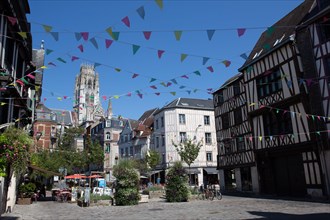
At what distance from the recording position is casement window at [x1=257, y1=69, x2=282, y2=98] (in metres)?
19.5

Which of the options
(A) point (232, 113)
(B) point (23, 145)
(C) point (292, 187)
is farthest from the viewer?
(A) point (232, 113)

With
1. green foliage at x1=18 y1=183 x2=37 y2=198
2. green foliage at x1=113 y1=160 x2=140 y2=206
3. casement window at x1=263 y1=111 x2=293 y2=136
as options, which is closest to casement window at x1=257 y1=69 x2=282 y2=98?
casement window at x1=263 y1=111 x2=293 y2=136

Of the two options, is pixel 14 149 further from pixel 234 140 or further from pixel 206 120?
pixel 206 120

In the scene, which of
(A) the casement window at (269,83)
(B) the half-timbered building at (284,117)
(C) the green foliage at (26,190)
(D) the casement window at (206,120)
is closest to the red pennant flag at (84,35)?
(B) the half-timbered building at (284,117)

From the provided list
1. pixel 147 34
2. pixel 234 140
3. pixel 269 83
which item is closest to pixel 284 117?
pixel 269 83

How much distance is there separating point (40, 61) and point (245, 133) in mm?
16582

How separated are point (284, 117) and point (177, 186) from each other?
830 centimetres

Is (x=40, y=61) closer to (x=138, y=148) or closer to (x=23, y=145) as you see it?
(x=23, y=145)

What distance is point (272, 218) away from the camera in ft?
32.9

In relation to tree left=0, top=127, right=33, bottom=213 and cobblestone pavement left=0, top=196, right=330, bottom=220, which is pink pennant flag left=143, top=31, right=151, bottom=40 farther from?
cobblestone pavement left=0, top=196, right=330, bottom=220

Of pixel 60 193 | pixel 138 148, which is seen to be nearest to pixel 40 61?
pixel 60 193

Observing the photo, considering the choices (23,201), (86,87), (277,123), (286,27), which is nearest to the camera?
(23,201)

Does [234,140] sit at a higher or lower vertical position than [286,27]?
lower

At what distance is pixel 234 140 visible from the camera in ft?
83.5
